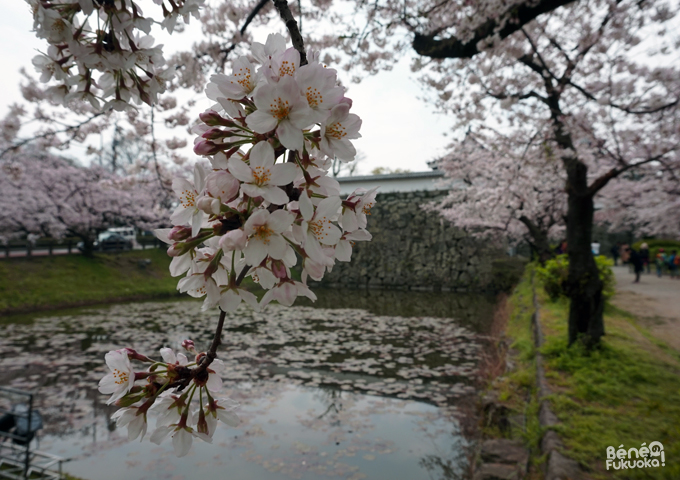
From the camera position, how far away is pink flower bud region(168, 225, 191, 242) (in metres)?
0.58

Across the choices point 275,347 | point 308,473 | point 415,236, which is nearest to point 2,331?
point 275,347

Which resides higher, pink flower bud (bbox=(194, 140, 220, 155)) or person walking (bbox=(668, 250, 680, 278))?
pink flower bud (bbox=(194, 140, 220, 155))

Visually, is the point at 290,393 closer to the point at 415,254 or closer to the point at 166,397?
the point at 166,397

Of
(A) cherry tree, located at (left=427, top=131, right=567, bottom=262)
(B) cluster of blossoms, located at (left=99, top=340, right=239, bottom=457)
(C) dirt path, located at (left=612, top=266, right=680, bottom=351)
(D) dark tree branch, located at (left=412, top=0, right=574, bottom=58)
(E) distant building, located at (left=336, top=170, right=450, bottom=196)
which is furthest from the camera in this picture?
(E) distant building, located at (left=336, top=170, right=450, bottom=196)

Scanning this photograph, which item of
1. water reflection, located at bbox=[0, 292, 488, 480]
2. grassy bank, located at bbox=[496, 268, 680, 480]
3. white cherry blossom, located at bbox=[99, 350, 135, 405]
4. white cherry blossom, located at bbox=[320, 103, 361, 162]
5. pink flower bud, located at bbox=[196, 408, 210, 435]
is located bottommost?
water reflection, located at bbox=[0, 292, 488, 480]

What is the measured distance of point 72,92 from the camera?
0.92m

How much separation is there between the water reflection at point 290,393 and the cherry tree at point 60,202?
6.65m

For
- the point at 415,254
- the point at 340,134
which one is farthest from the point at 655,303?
the point at 340,134

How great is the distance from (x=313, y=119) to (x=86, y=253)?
659 inches

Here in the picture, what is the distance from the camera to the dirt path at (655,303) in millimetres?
5890

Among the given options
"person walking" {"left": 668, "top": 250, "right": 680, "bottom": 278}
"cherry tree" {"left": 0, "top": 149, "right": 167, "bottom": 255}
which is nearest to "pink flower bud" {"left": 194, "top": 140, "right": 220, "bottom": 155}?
"cherry tree" {"left": 0, "top": 149, "right": 167, "bottom": 255}

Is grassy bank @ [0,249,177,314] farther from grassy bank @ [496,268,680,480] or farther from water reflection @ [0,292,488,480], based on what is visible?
grassy bank @ [496,268,680,480]

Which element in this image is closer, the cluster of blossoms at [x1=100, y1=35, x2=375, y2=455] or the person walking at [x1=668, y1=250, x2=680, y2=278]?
the cluster of blossoms at [x1=100, y1=35, x2=375, y2=455]

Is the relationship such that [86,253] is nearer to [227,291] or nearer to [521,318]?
[521,318]
